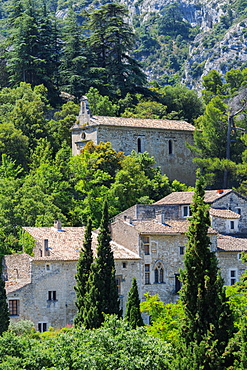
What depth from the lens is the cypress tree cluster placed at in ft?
142

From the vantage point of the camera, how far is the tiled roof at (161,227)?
5419 cm

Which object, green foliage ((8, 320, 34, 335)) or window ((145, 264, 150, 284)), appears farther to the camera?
window ((145, 264, 150, 284))

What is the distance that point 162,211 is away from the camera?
57.3m

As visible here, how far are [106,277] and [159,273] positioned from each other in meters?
9.06

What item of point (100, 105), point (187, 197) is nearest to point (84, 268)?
point (187, 197)

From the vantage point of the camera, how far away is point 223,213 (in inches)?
2361

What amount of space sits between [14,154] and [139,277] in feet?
75.1

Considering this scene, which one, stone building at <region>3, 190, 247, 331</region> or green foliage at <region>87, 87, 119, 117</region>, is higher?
green foliage at <region>87, 87, 119, 117</region>

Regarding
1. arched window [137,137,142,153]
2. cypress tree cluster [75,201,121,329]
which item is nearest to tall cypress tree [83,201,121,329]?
cypress tree cluster [75,201,121,329]

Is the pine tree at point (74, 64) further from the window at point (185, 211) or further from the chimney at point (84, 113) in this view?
the window at point (185, 211)

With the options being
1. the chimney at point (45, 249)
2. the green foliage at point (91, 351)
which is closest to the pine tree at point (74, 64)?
the chimney at point (45, 249)

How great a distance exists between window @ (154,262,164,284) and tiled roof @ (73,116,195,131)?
2020 centimetres

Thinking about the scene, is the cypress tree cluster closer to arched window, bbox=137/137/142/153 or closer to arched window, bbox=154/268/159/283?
arched window, bbox=154/268/159/283

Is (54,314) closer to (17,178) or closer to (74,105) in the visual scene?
(17,178)
